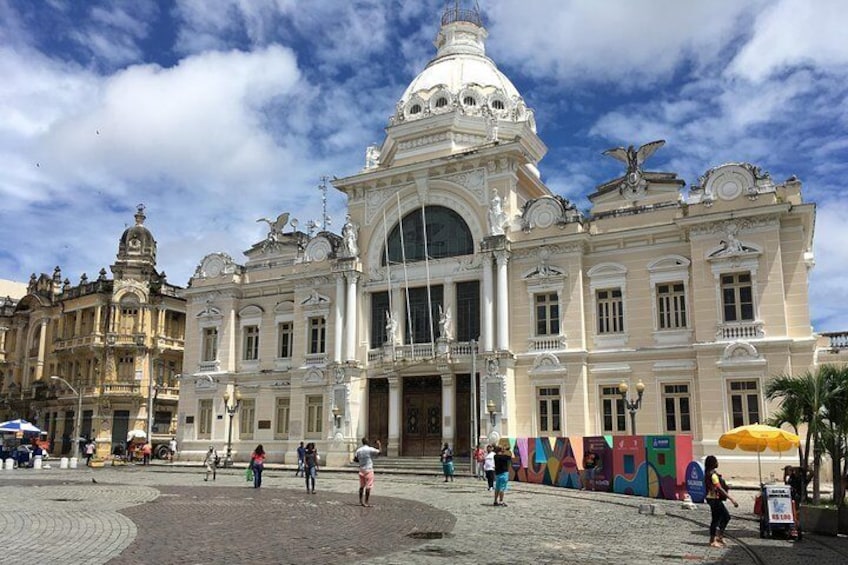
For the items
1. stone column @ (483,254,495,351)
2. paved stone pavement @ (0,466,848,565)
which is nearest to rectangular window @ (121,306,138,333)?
stone column @ (483,254,495,351)

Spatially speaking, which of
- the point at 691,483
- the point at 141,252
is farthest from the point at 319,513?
the point at 141,252

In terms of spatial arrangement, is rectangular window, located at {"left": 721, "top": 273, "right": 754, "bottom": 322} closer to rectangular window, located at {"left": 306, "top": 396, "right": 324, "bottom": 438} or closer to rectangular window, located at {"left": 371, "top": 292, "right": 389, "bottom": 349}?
rectangular window, located at {"left": 371, "top": 292, "right": 389, "bottom": 349}

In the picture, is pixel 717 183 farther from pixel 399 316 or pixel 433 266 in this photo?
pixel 399 316

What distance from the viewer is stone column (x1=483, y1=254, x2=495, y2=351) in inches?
1321

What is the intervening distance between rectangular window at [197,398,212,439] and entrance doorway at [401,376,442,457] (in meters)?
12.5

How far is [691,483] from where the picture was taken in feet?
67.8

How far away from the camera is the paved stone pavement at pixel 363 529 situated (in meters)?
11.7

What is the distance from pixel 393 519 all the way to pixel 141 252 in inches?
1854

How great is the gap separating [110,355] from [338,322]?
2477 centimetres

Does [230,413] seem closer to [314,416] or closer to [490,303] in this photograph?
[314,416]

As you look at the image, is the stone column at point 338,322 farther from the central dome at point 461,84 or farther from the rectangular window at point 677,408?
the rectangular window at point 677,408

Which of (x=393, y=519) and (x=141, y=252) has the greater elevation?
(x=141, y=252)

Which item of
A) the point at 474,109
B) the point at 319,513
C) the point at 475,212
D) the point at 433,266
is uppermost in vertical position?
the point at 474,109

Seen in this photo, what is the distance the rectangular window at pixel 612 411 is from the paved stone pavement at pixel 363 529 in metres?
8.00
